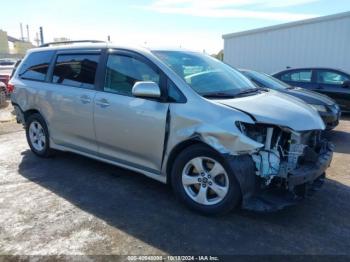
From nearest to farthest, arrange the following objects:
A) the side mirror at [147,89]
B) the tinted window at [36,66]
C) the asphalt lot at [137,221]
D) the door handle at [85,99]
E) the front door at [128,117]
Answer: the asphalt lot at [137,221] < the side mirror at [147,89] < the front door at [128,117] < the door handle at [85,99] < the tinted window at [36,66]

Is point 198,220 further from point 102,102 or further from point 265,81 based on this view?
point 265,81

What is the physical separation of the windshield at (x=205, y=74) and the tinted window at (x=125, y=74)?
0.76 ft

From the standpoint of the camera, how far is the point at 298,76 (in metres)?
9.90

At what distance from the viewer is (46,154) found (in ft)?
18.6

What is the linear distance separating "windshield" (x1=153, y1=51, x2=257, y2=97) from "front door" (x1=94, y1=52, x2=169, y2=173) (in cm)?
31

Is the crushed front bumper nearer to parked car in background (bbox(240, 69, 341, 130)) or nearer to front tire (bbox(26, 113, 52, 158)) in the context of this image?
front tire (bbox(26, 113, 52, 158))

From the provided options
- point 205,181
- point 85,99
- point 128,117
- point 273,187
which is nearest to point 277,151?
point 273,187

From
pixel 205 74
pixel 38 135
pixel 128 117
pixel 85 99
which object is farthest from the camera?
pixel 38 135

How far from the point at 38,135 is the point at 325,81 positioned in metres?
7.67

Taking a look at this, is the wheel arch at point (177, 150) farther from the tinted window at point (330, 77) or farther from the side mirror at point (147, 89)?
the tinted window at point (330, 77)

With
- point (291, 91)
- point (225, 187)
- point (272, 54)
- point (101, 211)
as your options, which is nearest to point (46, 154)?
point (101, 211)

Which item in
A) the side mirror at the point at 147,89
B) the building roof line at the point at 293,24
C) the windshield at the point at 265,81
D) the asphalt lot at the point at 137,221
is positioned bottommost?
the asphalt lot at the point at 137,221

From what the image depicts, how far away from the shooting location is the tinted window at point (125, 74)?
4074 mm

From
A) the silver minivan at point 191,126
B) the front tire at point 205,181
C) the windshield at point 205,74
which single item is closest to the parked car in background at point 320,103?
the windshield at point 205,74
